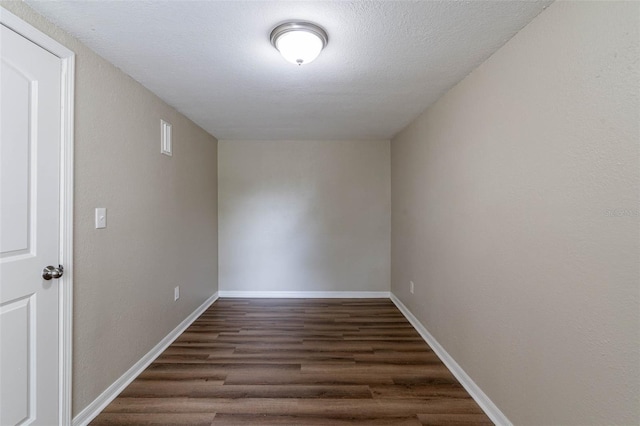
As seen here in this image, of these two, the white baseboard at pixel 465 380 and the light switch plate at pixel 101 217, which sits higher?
the light switch plate at pixel 101 217

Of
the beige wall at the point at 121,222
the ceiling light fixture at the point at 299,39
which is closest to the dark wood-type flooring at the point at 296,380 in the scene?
the beige wall at the point at 121,222

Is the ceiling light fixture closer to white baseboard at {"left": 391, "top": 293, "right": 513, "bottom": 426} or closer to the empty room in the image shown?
the empty room

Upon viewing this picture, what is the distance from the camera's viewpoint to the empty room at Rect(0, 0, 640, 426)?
1.12m

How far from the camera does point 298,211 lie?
3.89 metres

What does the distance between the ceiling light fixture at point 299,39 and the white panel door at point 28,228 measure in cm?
116

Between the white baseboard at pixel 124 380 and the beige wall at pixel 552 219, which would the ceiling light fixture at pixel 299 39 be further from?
the white baseboard at pixel 124 380

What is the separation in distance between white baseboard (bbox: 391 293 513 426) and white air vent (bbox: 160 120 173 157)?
293 cm

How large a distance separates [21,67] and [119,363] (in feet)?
5.90

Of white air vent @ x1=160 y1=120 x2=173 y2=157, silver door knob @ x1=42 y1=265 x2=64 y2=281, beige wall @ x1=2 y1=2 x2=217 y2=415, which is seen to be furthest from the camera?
white air vent @ x1=160 y1=120 x2=173 y2=157

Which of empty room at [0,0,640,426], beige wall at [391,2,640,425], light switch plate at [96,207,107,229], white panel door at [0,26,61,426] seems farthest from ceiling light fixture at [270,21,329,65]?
light switch plate at [96,207,107,229]

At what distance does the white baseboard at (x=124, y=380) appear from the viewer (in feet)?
5.33

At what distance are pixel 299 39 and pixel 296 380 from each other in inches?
86.7

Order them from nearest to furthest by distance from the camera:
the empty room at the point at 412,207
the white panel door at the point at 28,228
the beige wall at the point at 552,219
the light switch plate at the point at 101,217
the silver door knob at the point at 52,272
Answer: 1. the beige wall at the point at 552,219
2. the empty room at the point at 412,207
3. the white panel door at the point at 28,228
4. the silver door knob at the point at 52,272
5. the light switch plate at the point at 101,217

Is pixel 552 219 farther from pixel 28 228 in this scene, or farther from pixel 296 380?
pixel 28 228
